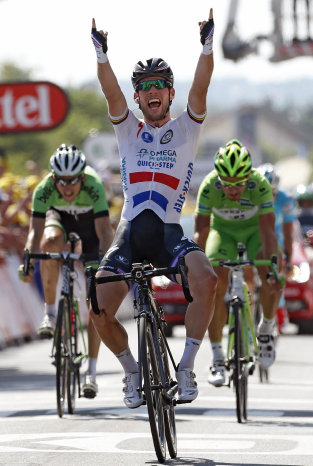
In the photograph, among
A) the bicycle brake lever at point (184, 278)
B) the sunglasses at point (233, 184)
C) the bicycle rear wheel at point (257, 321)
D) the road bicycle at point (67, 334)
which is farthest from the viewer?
the bicycle rear wheel at point (257, 321)

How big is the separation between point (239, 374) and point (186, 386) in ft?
8.97

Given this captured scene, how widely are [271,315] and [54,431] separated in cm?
346

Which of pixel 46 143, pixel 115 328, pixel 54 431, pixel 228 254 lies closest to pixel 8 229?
pixel 228 254

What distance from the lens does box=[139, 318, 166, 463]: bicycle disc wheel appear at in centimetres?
862

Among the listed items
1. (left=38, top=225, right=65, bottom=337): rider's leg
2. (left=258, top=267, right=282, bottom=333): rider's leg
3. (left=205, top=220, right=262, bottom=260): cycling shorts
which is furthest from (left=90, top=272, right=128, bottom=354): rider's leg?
(left=258, top=267, right=282, bottom=333): rider's leg

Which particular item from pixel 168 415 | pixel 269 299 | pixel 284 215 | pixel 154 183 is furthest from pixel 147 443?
pixel 284 215

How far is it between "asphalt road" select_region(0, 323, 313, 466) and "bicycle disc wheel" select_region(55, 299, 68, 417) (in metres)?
0.18

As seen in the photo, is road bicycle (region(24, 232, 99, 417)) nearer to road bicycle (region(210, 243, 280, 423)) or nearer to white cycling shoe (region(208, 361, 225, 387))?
white cycling shoe (region(208, 361, 225, 387))

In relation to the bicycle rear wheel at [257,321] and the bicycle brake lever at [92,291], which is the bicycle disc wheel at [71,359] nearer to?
the bicycle brake lever at [92,291]

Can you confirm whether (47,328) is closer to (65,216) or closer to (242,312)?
(65,216)

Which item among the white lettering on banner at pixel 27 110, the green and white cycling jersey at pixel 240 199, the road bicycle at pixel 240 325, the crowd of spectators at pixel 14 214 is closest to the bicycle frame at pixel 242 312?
the road bicycle at pixel 240 325

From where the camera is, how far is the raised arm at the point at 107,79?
9430 mm

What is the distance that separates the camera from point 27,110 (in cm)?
2527

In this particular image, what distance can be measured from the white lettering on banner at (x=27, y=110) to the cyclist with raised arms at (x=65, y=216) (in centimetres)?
1263
